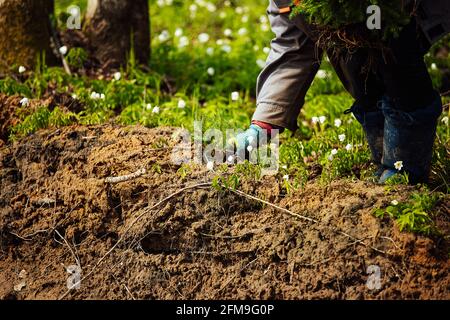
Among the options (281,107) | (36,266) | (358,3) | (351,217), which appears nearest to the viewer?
(358,3)

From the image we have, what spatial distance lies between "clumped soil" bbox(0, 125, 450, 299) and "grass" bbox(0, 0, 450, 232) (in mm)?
143

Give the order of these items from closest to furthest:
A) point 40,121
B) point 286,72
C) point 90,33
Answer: point 286,72, point 40,121, point 90,33

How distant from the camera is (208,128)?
4766 mm

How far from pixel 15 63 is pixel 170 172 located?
2079mm

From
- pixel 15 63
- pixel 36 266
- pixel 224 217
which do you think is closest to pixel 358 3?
pixel 224 217

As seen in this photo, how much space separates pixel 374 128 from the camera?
4.14m

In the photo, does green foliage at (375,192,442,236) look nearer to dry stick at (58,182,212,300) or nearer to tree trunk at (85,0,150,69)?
dry stick at (58,182,212,300)

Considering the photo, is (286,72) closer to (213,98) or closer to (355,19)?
(355,19)

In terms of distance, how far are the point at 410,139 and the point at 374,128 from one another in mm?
322
